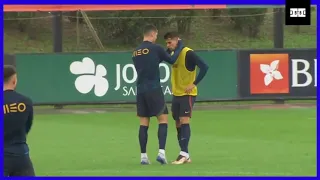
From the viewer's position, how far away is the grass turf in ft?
32.4

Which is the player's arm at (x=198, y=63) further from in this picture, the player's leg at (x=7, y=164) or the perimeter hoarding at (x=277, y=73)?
the perimeter hoarding at (x=277, y=73)

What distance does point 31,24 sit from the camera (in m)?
27.3

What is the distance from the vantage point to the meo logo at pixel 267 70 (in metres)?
20.0

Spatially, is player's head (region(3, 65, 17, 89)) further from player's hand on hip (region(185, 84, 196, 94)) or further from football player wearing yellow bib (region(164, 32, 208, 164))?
player's hand on hip (region(185, 84, 196, 94))

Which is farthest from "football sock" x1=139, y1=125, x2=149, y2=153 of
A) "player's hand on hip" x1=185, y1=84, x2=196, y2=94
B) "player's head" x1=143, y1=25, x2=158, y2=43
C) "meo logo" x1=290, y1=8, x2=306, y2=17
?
"meo logo" x1=290, y1=8, x2=306, y2=17

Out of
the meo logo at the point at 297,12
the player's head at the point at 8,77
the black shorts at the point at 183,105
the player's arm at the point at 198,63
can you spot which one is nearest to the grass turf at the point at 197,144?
the black shorts at the point at 183,105

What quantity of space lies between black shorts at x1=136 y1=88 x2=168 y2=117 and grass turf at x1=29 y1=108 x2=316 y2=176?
72 centimetres

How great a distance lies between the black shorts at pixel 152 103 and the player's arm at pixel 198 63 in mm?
559

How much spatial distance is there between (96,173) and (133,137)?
4.54m

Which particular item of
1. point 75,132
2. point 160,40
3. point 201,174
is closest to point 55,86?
point 75,132

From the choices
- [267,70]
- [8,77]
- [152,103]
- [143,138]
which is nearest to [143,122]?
[143,138]

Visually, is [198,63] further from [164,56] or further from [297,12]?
[297,12]

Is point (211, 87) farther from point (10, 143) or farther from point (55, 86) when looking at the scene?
point (10, 143)

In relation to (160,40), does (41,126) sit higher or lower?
lower
